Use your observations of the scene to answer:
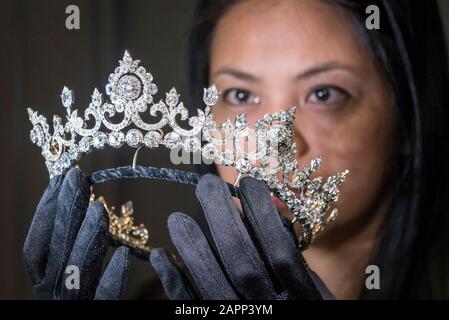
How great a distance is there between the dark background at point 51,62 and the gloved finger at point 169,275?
375 millimetres

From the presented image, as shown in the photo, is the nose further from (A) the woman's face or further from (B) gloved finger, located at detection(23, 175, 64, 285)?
(B) gloved finger, located at detection(23, 175, 64, 285)

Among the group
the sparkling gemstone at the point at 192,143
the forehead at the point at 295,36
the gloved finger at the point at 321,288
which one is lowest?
the gloved finger at the point at 321,288

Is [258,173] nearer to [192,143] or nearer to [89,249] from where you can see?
[192,143]

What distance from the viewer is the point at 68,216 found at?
2.68 feet

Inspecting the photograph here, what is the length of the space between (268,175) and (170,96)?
0.53 ft

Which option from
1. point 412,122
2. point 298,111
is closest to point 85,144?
point 298,111

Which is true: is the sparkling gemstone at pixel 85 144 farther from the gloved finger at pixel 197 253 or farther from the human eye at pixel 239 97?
the human eye at pixel 239 97

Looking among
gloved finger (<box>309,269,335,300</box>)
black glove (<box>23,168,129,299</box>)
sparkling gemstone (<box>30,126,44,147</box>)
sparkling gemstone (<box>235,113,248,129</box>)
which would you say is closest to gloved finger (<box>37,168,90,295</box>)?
black glove (<box>23,168,129,299</box>)

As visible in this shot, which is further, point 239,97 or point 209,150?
point 239,97

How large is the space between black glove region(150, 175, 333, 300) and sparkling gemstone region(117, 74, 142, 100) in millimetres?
146

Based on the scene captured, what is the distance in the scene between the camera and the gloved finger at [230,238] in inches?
31.0

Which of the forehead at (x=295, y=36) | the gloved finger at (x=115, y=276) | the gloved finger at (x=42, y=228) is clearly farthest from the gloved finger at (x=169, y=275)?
the forehead at (x=295, y=36)

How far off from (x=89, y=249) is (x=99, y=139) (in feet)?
0.47

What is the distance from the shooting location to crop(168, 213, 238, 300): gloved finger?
81 centimetres
